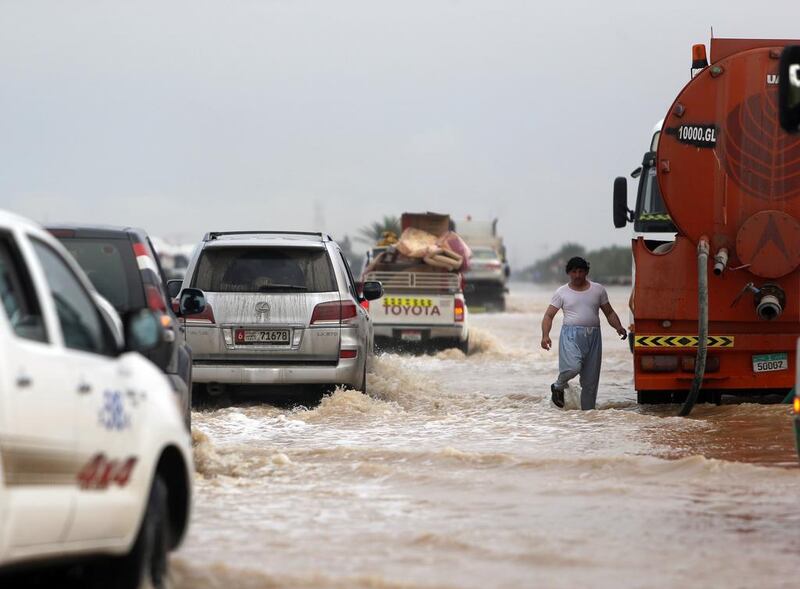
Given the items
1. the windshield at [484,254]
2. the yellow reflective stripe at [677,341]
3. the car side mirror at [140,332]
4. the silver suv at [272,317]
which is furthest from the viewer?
the windshield at [484,254]

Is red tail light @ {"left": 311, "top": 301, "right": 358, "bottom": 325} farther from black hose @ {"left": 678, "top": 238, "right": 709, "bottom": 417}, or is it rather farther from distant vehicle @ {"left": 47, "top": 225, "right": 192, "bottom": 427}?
distant vehicle @ {"left": 47, "top": 225, "right": 192, "bottom": 427}

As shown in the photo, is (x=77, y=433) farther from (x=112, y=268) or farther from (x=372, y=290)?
(x=372, y=290)

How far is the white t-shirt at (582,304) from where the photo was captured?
51.5ft

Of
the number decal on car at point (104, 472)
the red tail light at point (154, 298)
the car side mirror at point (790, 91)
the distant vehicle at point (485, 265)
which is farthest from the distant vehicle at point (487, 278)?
the number decal on car at point (104, 472)

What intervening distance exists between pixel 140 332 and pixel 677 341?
9.33m

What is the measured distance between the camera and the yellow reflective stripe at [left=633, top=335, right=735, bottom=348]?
14.7 metres

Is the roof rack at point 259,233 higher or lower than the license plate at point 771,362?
higher

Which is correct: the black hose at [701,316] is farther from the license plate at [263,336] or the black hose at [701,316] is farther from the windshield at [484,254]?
the windshield at [484,254]

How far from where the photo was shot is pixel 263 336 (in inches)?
596

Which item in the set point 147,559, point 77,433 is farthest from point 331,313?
point 77,433

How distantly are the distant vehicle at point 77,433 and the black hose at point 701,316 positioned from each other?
8280 millimetres

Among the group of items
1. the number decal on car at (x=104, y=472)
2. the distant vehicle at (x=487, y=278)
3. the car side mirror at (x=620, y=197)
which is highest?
the car side mirror at (x=620, y=197)

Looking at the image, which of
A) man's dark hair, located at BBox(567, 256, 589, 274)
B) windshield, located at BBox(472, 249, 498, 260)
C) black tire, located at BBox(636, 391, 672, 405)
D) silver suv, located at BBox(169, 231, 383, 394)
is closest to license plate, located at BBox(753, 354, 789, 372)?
black tire, located at BBox(636, 391, 672, 405)

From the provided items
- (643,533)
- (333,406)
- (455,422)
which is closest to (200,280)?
(333,406)
